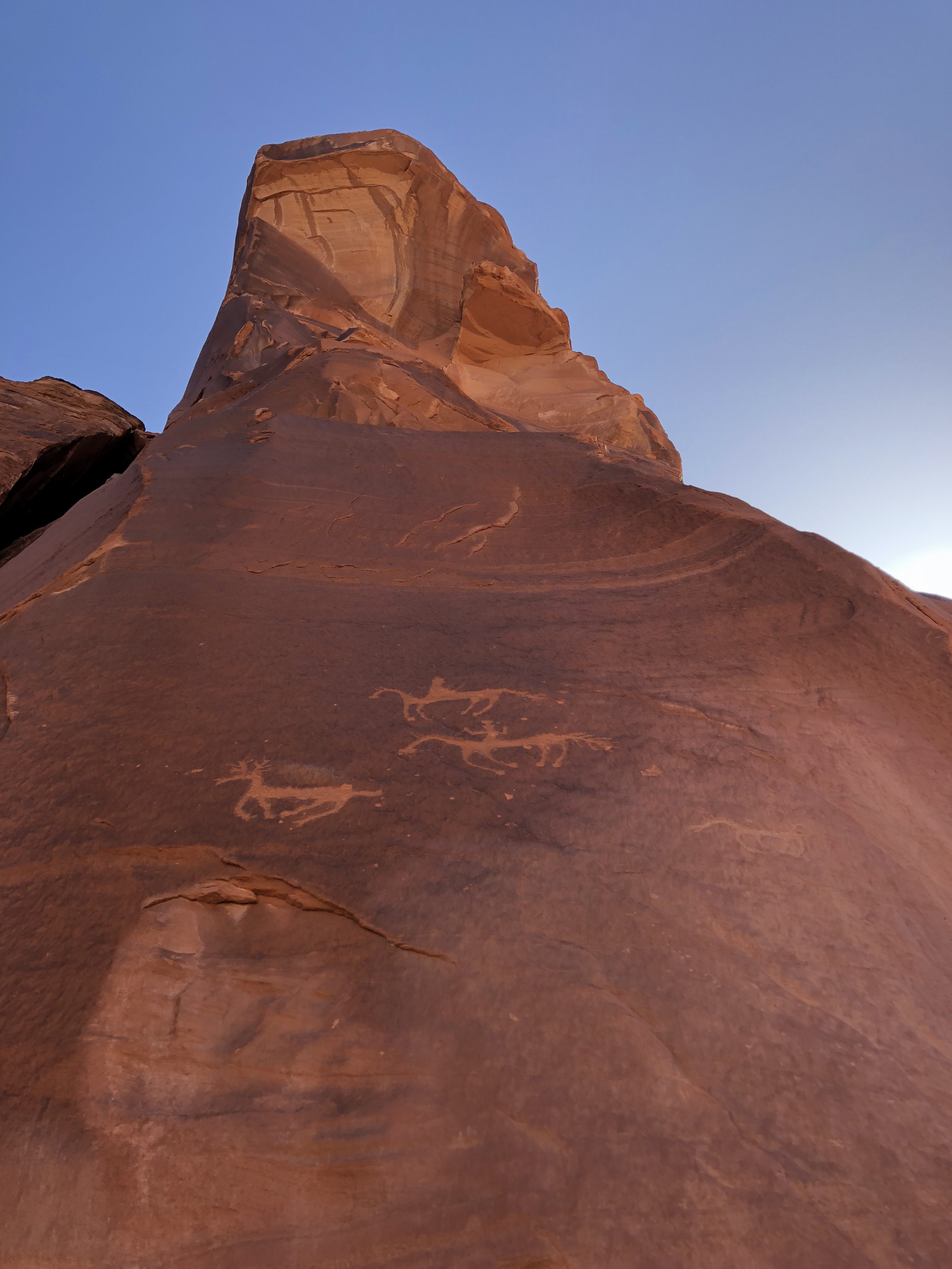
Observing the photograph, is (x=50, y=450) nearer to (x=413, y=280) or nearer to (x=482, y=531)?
(x=413, y=280)

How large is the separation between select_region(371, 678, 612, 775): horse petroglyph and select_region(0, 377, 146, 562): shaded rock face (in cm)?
634

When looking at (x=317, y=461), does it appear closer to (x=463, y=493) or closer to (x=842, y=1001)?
(x=463, y=493)

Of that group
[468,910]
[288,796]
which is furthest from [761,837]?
[288,796]

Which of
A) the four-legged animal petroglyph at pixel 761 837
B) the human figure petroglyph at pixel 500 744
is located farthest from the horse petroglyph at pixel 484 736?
the four-legged animal petroglyph at pixel 761 837

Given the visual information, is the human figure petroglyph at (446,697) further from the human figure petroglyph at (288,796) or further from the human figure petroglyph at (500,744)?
the human figure petroglyph at (288,796)

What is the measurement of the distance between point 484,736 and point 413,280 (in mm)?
9360

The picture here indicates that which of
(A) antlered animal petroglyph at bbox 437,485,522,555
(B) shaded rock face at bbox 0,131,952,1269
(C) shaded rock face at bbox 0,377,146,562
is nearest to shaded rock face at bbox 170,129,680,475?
(C) shaded rock face at bbox 0,377,146,562

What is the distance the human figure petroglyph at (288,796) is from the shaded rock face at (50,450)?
630 cm

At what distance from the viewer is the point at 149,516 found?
12.3 feet

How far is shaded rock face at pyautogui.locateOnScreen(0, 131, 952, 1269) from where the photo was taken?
5.31ft

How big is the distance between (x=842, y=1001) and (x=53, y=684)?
A: 281 centimetres

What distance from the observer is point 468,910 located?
2.06 meters

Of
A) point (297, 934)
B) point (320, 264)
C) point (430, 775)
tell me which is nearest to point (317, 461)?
point (430, 775)

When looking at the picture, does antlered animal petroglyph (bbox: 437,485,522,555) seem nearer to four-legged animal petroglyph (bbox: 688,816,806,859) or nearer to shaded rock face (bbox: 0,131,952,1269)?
shaded rock face (bbox: 0,131,952,1269)
